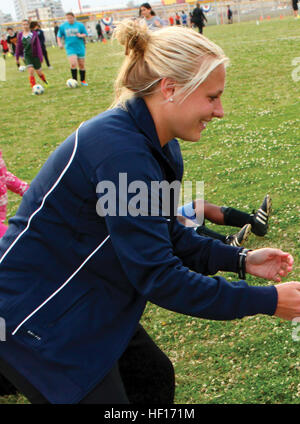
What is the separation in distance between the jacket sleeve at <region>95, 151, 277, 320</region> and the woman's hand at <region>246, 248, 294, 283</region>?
1.36ft

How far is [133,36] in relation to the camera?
82.4 inches

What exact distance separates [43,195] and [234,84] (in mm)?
11855

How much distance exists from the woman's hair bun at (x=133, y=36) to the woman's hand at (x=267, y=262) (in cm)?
112

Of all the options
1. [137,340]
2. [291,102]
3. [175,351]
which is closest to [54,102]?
[291,102]

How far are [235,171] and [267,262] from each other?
4.65 metres

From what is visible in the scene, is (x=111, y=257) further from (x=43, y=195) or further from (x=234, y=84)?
(x=234, y=84)

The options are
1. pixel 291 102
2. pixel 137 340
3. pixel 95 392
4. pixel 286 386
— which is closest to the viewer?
pixel 95 392

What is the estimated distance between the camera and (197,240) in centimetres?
262

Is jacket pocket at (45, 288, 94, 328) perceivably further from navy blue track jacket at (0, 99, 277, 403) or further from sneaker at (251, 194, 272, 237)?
sneaker at (251, 194, 272, 237)

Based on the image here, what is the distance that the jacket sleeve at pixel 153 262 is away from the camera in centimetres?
187

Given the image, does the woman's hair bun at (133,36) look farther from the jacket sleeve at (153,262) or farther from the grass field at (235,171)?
the jacket sleeve at (153,262)

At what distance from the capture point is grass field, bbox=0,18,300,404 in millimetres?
3375

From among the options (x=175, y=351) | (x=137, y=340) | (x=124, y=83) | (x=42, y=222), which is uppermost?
(x=124, y=83)
